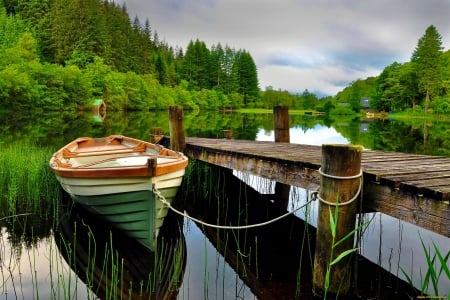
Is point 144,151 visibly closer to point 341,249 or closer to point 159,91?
point 341,249

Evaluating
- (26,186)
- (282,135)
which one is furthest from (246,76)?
(26,186)

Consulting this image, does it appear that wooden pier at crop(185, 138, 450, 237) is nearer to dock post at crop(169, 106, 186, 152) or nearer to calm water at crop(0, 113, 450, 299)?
calm water at crop(0, 113, 450, 299)

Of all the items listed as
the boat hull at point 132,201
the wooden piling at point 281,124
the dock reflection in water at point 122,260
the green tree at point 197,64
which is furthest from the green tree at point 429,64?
the boat hull at point 132,201

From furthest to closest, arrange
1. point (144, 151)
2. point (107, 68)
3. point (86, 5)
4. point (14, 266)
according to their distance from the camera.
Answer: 1. point (86, 5)
2. point (107, 68)
3. point (144, 151)
4. point (14, 266)

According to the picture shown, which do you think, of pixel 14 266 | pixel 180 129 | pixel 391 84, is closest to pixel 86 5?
pixel 391 84

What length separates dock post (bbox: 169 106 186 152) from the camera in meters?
8.91

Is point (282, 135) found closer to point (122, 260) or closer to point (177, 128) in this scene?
point (177, 128)

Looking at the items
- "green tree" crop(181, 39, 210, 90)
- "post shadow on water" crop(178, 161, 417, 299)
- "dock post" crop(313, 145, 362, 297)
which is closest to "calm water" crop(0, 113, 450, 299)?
"post shadow on water" crop(178, 161, 417, 299)

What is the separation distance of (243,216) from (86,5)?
64142 millimetres

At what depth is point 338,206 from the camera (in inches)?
156

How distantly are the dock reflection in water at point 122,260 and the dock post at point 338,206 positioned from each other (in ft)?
5.67

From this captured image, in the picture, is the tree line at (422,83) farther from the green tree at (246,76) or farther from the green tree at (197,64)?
the green tree at (197,64)

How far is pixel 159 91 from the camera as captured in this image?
64438 millimetres

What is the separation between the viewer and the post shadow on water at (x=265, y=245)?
4664mm
